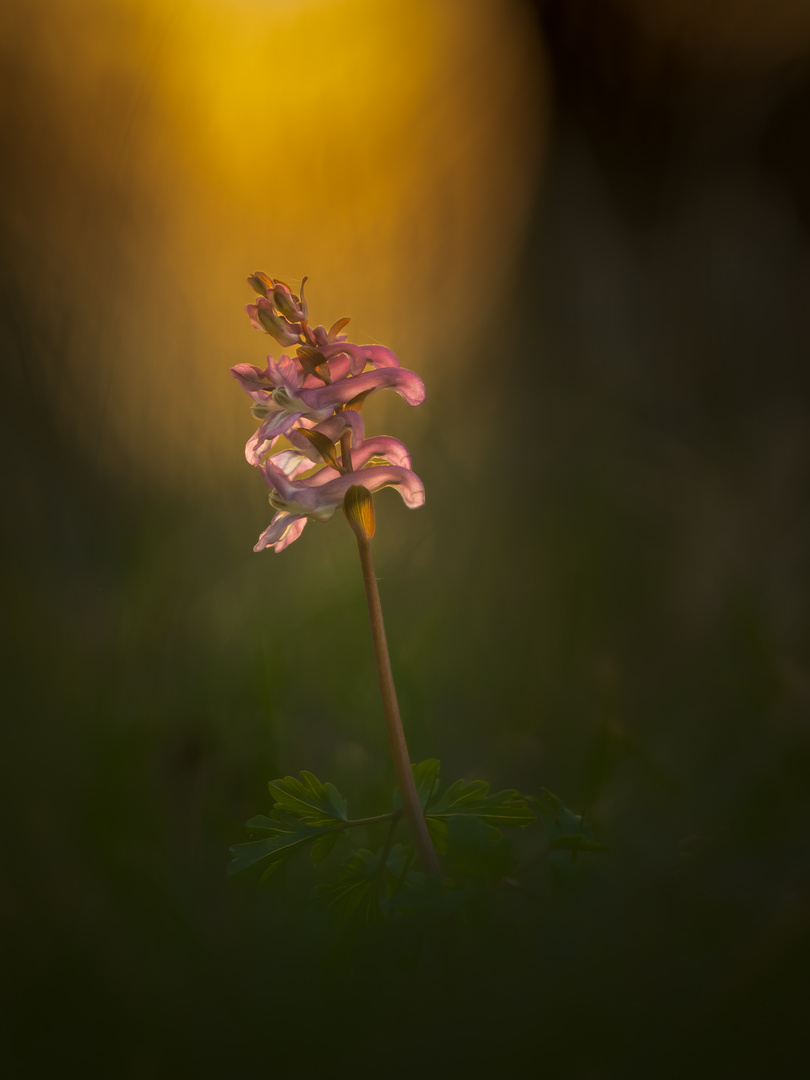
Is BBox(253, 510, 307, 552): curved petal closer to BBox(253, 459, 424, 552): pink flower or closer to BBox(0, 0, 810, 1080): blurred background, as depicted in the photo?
BBox(253, 459, 424, 552): pink flower

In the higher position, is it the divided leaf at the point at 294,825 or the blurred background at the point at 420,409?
the blurred background at the point at 420,409

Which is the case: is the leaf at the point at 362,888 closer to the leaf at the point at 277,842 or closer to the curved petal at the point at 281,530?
the leaf at the point at 277,842

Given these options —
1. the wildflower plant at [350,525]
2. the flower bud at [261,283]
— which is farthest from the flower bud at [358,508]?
the flower bud at [261,283]

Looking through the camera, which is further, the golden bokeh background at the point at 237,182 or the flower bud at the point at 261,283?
the golden bokeh background at the point at 237,182

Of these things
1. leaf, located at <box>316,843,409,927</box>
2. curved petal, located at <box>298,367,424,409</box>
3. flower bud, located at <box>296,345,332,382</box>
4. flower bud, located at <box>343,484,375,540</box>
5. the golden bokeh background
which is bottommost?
leaf, located at <box>316,843,409,927</box>

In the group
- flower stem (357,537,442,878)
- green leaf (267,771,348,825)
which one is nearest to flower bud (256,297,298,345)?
flower stem (357,537,442,878)

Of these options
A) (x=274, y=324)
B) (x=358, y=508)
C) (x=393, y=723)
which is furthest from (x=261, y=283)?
(x=393, y=723)

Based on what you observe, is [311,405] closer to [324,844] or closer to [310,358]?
[310,358]
